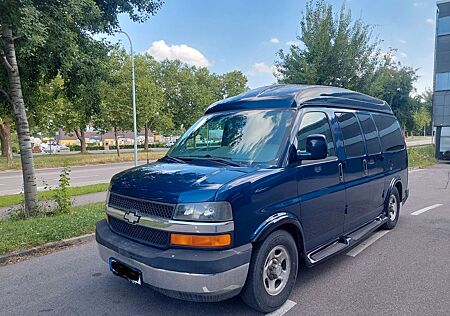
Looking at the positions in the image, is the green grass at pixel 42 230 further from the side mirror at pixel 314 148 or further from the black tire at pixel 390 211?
the black tire at pixel 390 211

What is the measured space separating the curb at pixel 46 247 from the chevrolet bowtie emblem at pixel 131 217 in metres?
2.66

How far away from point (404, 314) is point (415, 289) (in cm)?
64

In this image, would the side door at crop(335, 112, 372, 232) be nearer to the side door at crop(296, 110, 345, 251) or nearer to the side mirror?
the side door at crop(296, 110, 345, 251)

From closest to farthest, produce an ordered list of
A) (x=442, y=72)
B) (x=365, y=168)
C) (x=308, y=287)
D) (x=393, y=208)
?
1. (x=308, y=287)
2. (x=365, y=168)
3. (x=393, y=208)
4. (x=442, y=72)

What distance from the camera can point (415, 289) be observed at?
3627 mm

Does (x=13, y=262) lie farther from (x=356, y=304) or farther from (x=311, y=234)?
(x=356, y=304)

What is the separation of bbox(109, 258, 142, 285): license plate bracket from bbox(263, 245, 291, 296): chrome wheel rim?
1170mm

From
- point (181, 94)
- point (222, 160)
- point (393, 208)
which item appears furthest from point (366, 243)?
point (181, 94)

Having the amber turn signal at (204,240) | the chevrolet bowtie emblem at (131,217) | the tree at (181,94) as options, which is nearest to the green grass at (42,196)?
the chevrolet bowtie emblem at (131,217)

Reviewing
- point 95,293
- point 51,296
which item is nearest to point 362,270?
point 95,293

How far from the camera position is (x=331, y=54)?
16.2 m

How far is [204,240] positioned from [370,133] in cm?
350

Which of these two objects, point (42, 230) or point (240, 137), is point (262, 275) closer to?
point (240, 137)

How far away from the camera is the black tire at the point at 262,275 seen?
2965 millimetres
